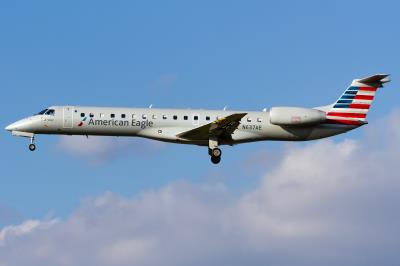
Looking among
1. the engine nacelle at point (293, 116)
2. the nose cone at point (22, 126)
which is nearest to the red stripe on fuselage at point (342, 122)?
the engine nacelle at point (293, 116)

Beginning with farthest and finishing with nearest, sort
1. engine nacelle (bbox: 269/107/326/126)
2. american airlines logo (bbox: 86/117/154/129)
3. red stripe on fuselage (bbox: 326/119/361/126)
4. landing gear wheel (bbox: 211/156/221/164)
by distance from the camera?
1. red stripe on fuselage (bbox: 326/119/361/126)
2. landing gear wheel (bbox: 211/156/221/164)
3. engine nacelle (bbox: 269/107/326/126)
4. american airlines logo (bbox: 86/117/154/129)

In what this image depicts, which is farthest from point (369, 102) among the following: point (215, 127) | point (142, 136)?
point (142, 136)

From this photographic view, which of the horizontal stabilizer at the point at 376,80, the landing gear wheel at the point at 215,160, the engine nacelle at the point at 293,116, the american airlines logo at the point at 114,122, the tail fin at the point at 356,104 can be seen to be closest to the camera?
the american airlines logo at the point at 114,122

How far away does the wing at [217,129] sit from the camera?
43.0m

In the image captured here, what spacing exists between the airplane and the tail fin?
0.17 m

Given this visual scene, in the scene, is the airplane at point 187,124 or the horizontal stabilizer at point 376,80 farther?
the horizontal stabilizer at point 376,80

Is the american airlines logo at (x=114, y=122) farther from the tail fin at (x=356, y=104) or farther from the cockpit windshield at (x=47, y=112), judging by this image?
the tail fin at (x=356, y=104)

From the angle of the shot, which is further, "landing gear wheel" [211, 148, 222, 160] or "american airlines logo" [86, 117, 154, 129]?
"landing gear wheel" [211, 148, 222, 160]

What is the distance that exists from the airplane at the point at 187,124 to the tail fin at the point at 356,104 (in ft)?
0.56

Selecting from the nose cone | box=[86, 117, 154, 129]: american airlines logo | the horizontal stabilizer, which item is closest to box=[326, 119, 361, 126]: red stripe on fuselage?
the horizontal stabilizer

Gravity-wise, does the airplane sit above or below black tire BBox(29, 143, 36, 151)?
above

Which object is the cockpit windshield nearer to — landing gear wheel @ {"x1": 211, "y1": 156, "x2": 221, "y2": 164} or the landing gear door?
the landing gear door

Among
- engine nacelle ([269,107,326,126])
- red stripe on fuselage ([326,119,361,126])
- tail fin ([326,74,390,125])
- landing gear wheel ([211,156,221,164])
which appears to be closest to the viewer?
engine nacelle ([269,107,326,126])

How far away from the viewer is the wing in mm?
42969
